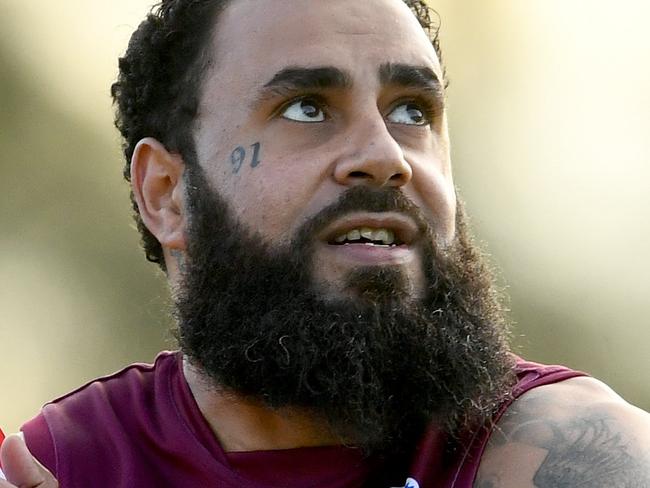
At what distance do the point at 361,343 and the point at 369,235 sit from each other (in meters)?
0.27

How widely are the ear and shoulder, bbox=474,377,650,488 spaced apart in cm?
109

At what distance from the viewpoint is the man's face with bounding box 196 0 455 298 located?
367 centimetres

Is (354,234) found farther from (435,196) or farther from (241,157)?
(241,157)

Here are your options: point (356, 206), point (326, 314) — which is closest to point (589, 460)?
point (326, 314)

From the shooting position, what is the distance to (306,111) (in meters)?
3.83

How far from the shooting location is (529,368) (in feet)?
12.4

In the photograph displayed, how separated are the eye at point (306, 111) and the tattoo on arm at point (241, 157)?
11 cm

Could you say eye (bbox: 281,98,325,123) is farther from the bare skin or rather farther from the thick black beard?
the thick black beard

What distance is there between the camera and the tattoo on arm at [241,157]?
151 inches

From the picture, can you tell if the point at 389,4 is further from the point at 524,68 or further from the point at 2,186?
the point at 524,68

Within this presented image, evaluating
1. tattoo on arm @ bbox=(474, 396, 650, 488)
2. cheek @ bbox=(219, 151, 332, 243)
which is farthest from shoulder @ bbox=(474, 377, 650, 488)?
cheek @ bbox=(219, 151, 332, 243)

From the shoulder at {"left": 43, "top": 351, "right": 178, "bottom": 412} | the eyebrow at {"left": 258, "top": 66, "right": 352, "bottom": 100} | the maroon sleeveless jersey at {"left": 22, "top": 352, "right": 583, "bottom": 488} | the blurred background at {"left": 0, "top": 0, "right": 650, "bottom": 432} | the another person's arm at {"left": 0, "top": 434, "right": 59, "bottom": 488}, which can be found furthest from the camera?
the blurred background at {"left": 0, "top": 0, "right": 650, "bottom": 432}

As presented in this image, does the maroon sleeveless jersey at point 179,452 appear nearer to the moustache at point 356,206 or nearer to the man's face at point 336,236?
the man's face at point 336,236

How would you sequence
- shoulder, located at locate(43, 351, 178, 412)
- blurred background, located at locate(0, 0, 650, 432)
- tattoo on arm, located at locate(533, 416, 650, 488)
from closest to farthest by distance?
tattoo on arm, located at locate(533, 416, 650, 488) < shoulder, located at locate(43, 351, 178, 412) < blurred background, located at locate(0, 0, 650, 432)
